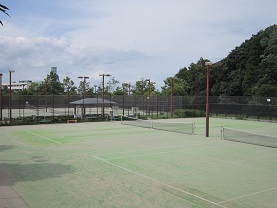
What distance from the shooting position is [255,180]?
1002 centimetres

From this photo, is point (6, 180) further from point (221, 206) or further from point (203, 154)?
point (203, 154)

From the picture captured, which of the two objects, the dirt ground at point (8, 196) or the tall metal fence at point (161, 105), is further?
the tall metal fence at point (161, 105)

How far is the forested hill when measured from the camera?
170 ft

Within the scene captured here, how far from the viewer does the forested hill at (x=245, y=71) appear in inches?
2037

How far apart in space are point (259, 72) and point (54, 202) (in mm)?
51507

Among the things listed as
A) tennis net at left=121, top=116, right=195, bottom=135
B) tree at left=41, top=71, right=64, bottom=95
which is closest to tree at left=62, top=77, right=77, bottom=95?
tree at left=41, top=71, right=64, bottom=95

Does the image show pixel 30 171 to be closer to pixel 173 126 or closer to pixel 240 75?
pixel 173 126

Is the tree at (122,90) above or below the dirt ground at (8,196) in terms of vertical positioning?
above

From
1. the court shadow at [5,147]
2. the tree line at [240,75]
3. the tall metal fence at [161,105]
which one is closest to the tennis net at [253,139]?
the court shadow at [5,147]

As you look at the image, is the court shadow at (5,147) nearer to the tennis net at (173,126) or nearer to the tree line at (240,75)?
the tennis net at (173,126)

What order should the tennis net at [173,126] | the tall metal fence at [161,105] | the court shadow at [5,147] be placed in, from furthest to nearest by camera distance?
the tall metal fence at [161,105], the tennis net at [173,126], the court shadow at [5,147]

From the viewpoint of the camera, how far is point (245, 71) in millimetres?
57188

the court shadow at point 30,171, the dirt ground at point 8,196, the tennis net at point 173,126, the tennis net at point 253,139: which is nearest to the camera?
the dirt ground at point 8,196

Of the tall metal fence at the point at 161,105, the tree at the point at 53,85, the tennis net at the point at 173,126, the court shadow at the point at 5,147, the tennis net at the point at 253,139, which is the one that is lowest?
the court shadow at the point at 5,147
